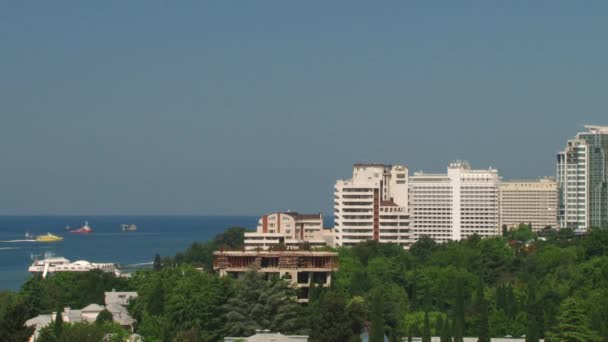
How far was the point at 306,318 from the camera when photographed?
188 ft

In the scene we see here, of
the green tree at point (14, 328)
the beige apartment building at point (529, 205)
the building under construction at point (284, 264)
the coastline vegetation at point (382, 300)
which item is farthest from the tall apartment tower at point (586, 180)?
the green tree at point (14, 328)

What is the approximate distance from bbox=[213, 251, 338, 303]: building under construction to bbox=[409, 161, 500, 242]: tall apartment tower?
69025 mm

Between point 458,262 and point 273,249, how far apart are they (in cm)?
2019

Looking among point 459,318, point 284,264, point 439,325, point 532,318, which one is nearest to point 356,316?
point 439,325

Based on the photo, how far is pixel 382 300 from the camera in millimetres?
60188

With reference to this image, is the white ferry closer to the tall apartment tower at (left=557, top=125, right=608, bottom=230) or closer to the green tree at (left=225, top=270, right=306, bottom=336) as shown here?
the tall apartment tower at (left=557, top=125, right=608, bottom=230)

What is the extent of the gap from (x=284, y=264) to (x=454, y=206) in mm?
73655

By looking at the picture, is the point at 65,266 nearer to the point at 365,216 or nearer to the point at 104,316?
the point at 365,216

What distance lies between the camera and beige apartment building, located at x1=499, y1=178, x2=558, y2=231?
157250 mm

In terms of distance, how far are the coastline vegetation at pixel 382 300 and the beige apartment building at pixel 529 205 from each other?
66.0m

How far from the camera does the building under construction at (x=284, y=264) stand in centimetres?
7069

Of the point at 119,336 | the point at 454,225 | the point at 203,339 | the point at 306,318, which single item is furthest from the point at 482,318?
the point at 454,225

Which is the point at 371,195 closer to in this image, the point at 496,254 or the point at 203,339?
the point at 496,254

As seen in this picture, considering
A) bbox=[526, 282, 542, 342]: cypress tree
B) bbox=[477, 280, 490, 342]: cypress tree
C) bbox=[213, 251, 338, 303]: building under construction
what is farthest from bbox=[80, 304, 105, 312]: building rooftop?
bbox=[526, 282, 542, 342]: cypress tree
